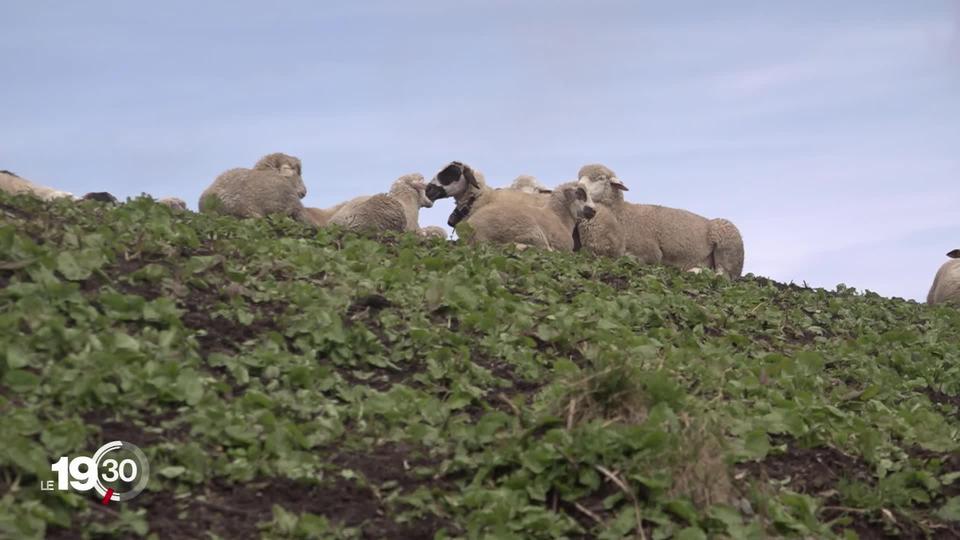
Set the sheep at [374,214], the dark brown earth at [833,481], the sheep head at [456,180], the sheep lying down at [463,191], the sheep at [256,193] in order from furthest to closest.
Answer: the sheep head at [456,180]
the sheep lying down at [463,191]
the sheep at [374,214]
the sheep at [256,193]
the dark brown earth at [833,481]

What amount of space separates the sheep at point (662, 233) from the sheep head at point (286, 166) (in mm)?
4322

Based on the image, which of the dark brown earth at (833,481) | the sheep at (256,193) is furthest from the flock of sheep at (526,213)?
the dark brown earth at (833,481)

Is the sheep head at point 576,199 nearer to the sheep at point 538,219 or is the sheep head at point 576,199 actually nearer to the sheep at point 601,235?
the sheep at point 538,219

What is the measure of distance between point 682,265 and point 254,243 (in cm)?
1270

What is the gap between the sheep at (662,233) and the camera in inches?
826

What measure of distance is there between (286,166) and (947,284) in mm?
10440

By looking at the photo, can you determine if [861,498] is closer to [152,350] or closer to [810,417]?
[810,417]

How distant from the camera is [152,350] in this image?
23.7 feet

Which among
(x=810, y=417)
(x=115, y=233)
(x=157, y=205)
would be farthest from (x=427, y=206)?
(x=810, y=417)

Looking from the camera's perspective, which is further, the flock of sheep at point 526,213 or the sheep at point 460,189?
the sheep at point 460,189

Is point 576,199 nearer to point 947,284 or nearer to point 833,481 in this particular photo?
point 947,284

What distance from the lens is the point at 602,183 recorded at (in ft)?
69.6

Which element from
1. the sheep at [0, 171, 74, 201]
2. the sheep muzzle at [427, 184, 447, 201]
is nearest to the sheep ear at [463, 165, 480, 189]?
the sheep muzzle at [427, 184, 447, 201]

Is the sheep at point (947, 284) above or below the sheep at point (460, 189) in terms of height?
below
